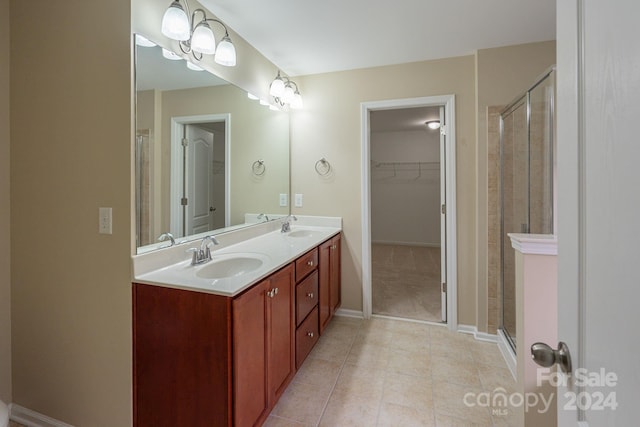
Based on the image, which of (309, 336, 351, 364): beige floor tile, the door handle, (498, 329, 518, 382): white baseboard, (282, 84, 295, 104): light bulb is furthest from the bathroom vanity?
(282, 84, 295, 104): light bulb

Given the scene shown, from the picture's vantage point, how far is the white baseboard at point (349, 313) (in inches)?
112

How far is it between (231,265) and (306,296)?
0.56 meters

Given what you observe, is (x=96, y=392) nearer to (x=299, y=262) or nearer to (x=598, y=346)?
(x=299, y=262)

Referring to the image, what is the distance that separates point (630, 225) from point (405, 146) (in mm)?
5865

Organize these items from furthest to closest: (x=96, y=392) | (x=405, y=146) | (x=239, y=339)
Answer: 1. (x=405, y=146)
2. (x=96, y=392)
3. (x=239, y=339)

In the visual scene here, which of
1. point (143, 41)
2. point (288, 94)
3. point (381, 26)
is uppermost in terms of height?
point (381, 26)

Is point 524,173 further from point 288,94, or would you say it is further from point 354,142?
point 288,94

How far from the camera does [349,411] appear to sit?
1657 mm

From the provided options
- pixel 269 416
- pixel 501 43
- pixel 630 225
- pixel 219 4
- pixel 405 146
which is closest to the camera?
pixel 630 225

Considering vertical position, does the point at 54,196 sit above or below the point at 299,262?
above

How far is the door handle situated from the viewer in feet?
1.89

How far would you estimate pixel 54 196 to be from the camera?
1.51 meters

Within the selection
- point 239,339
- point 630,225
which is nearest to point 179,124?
point 239,339

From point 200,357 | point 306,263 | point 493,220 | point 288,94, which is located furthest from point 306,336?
point 288,94
